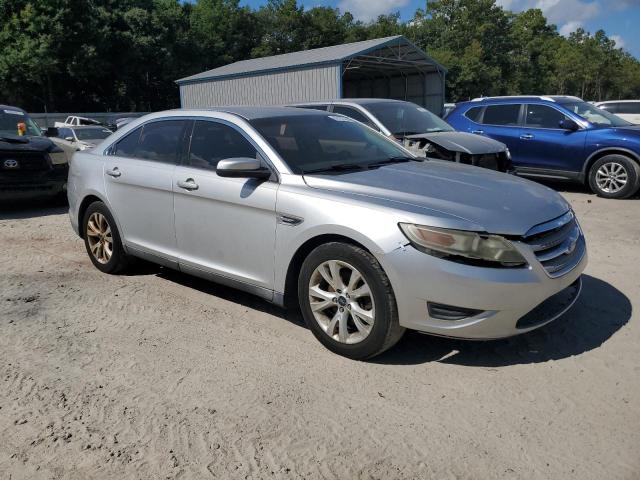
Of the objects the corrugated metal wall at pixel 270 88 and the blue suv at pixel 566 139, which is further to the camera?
the corrugated metal wall at pixel 270 88

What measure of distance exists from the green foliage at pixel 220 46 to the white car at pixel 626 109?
1244 inches

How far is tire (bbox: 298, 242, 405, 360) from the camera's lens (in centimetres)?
335

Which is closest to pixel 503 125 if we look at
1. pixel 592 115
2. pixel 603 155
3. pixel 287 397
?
pixel 592 115

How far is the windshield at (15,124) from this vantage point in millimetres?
9266

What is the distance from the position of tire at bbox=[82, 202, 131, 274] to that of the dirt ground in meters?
0.61

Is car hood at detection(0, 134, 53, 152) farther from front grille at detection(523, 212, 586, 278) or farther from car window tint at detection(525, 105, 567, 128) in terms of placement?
car window tint at detection(525, 105, 567, 128)

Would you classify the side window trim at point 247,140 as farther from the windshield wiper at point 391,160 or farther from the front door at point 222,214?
the windshield wiper at point 391,160

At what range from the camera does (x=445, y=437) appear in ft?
9.20

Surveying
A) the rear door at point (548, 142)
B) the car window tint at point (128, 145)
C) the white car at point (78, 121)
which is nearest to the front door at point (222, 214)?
the car window tint at point (128, 145)

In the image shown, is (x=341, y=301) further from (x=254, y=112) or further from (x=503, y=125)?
(x=503, y=125)

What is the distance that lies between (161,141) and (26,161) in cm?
483

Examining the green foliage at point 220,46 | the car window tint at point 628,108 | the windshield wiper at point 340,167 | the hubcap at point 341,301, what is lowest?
the hubcap at point 341,301

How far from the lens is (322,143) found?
4.42 m

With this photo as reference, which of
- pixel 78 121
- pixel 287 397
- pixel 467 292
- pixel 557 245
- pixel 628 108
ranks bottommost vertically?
pixel 287 397
